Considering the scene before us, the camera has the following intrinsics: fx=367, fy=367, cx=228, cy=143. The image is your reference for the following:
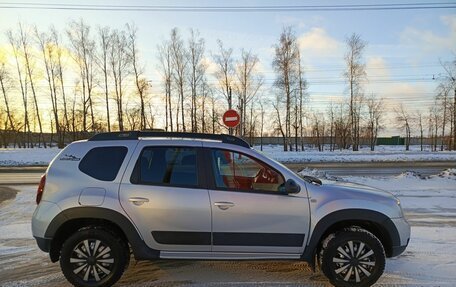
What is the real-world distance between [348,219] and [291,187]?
0.81 meters

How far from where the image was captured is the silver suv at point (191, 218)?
429cm

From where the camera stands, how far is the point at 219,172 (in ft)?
14.7

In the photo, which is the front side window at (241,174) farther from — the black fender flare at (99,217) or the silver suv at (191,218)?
the black fender flare at (99,217)

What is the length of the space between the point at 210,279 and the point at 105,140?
2.20 meters

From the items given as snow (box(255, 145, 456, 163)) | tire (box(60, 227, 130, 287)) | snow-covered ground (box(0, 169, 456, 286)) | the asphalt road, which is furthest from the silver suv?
snow (box(255, 145, 456, 163))

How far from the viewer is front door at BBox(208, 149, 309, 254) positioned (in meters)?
4.29

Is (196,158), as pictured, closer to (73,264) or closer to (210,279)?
(210,279)

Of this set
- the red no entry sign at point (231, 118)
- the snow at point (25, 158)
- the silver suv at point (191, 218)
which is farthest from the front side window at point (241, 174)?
the snow at point (25, 158)

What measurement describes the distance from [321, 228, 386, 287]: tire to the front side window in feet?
3.18

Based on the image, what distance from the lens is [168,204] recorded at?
168 inches

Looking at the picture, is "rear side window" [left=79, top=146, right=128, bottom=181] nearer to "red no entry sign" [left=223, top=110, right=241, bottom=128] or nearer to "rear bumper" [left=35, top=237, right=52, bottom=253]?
"rear bumper" [left=35, top=237, right=52, bottom=253]

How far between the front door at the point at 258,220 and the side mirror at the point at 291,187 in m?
0.06

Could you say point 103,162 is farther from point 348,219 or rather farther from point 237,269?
point 348,219

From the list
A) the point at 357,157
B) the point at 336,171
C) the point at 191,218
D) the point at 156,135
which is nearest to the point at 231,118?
the point at 156,135
